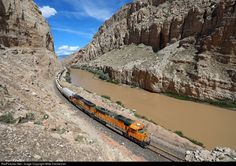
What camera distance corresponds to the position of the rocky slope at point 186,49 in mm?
33438

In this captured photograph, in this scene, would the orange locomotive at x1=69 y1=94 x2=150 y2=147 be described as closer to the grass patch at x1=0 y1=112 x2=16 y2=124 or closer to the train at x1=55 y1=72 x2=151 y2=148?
the train at x1=55 y1=72 x2=151 y2=148

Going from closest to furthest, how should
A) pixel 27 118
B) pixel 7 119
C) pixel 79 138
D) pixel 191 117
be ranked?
pixel 7 119
pixel 79 138
pixel 27 118
pixel 191 117

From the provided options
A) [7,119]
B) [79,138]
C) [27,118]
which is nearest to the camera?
[7,119]

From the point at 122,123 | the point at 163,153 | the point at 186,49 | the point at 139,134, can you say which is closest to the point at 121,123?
the point at 122,123

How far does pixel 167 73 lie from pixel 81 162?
33.3 metres

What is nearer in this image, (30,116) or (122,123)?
(30,116)

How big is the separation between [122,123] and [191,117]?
13739 mm

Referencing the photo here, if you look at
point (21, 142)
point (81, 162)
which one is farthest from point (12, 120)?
point (81, 162)

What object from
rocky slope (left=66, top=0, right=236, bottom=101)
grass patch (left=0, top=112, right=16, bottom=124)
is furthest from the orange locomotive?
rocky slope (left=66, top=0, right=236, bottom=101)

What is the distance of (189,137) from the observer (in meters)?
20.0

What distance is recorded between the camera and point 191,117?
86.6 ft

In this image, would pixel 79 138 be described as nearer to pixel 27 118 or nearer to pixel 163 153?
pixel 27 118

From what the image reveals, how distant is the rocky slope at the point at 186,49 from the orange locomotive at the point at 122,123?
2190 centimetres

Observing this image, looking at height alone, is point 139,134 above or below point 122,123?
below
